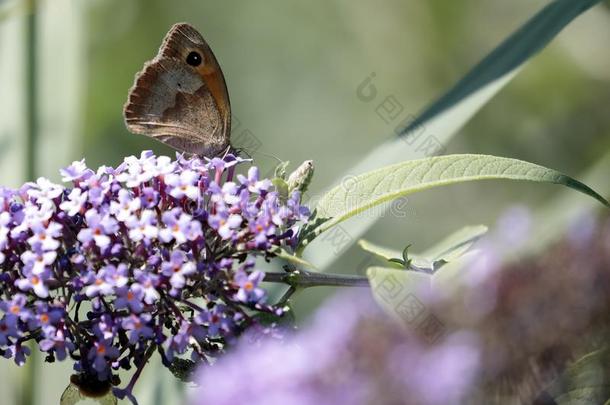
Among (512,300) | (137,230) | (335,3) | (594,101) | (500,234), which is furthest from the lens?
(335,3)

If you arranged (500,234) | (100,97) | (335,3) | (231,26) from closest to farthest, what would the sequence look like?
(500,234), (100,97), (335,3), (231,26)

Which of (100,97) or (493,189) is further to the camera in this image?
(100,97)

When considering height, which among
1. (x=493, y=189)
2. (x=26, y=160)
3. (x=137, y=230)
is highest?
(x=26, y=160)

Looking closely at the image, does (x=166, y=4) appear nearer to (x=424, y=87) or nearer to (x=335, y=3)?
(x=335, y=3)

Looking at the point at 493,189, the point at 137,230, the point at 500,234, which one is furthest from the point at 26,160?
the point at 493,189

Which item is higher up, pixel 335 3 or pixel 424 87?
pixel 335 3

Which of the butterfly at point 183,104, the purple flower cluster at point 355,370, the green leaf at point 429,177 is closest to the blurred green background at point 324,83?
the butterfly at point 183,104

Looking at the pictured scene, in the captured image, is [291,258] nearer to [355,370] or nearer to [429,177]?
[429,177]

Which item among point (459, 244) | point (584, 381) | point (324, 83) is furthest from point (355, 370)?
point (324, 83)
